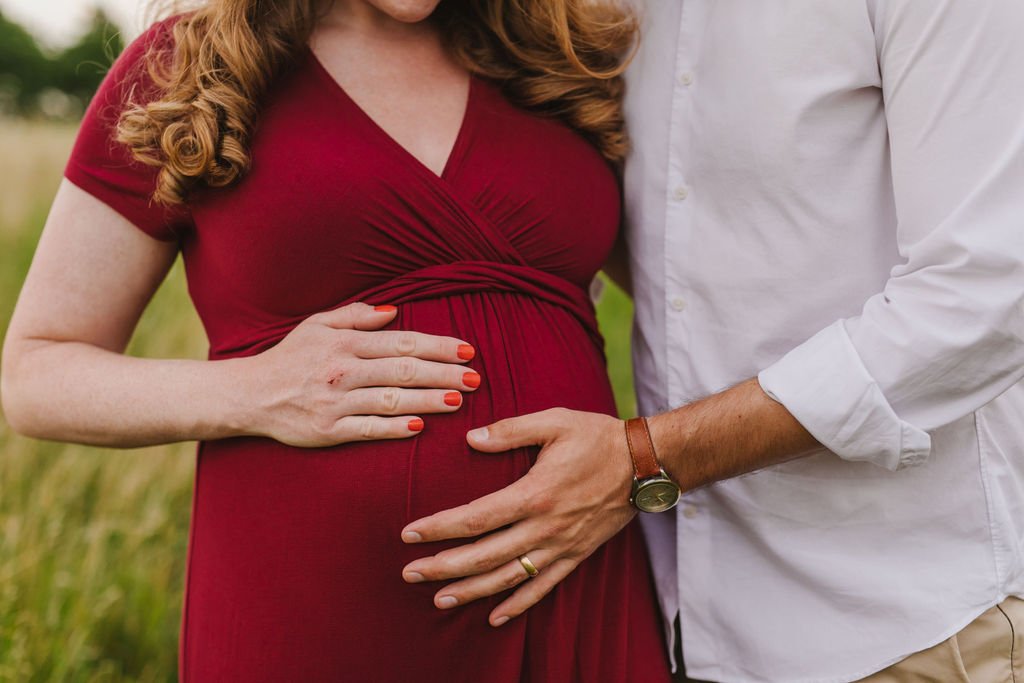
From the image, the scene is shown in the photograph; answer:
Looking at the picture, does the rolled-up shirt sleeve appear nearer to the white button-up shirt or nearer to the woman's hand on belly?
the white button-up shirt

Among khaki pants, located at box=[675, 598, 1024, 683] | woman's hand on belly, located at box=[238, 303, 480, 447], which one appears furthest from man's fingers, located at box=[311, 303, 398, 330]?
khaki pants, located at box=[675, 598, 1024, 683]

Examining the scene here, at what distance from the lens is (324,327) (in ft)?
5.59

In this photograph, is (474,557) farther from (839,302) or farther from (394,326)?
(839,302)

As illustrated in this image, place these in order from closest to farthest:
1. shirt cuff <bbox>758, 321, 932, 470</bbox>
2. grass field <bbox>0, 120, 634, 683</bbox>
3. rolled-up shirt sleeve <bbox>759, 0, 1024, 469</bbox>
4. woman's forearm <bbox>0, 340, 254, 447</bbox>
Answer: rolled-up shirt sleeve <bbox>759, 0, 1024, 469</bbox>
shirt cuff <bbox>758, 321, 932, 470</bbox>
woman's forearm <bbox>0, 340, 254, 447</bbox>
grass field <bbox>0, 120, 634, 683</bbox>

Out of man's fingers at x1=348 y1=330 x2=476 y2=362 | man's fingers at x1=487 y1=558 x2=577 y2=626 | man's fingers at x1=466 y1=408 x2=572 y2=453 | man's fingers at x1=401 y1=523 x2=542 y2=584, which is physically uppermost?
man's fingers at x1=348 y1=330 x2=476 y2=362

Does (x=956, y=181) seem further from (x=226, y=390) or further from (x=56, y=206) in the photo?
(x=56, y=206)

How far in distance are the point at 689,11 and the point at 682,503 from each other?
98 centimetres

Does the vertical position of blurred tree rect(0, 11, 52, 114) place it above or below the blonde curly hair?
above

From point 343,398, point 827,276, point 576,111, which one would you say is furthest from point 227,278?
point 827,276

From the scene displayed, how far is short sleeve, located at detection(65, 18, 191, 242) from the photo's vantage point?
68.5 inches

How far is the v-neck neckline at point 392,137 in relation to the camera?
1.78 meters

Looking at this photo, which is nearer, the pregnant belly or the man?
the man

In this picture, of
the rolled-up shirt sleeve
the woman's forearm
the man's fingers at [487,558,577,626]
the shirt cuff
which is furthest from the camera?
the woman's forearm

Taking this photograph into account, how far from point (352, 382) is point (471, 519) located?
1.07 feet
